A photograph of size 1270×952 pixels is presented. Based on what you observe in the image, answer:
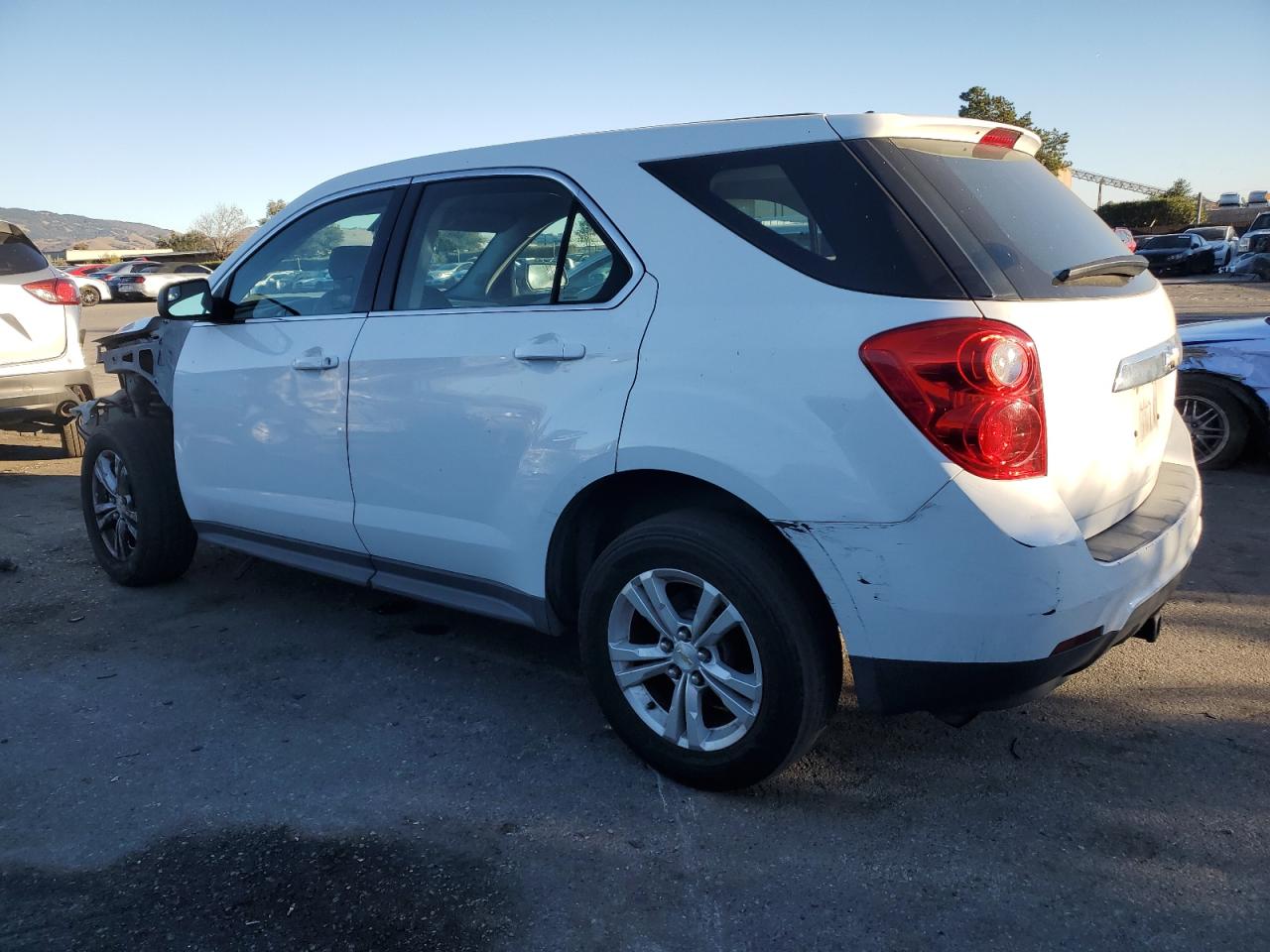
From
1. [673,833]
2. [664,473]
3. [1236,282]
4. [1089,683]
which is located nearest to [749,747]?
[673,833]

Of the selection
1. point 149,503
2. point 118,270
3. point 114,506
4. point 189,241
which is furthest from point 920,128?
point 189,241

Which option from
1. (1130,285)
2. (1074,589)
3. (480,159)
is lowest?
(1074,589)

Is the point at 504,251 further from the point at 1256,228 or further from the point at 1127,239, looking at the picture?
the point at 1256,228

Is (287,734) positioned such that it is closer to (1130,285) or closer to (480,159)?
(480,159)

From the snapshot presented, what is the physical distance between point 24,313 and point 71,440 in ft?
4.75

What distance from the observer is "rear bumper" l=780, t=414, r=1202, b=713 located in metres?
2.38

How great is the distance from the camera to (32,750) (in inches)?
132

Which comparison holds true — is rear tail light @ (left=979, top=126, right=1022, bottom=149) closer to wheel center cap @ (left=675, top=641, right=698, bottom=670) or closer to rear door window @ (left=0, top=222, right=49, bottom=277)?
wheel center cap @ (left=675, top=641, right=698, bottom=670)

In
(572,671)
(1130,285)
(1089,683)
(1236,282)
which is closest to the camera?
(1130,285)

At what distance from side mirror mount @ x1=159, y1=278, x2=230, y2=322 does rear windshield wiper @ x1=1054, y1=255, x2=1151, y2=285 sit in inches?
124

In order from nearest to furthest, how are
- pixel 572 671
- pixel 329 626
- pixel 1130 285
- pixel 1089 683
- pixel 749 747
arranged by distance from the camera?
pixel 749 747
pixel 1130 285
pixel 1089 683
pixel 572 671
pixel 329 626

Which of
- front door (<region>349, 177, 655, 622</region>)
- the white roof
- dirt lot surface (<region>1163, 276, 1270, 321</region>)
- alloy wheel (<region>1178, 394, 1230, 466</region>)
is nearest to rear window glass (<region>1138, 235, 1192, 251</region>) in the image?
dirt lot surface (<region>1163, 276, 1270, 321</region>)

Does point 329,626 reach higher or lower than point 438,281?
lower

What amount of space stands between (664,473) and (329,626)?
2.16 metres
